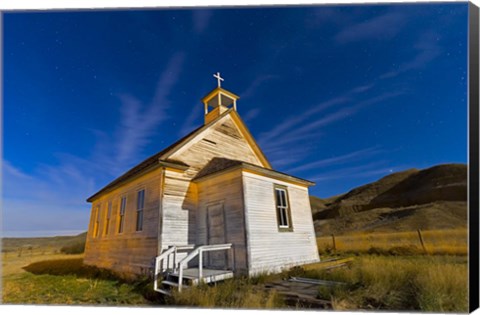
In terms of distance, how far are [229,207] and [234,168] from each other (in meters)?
1.30

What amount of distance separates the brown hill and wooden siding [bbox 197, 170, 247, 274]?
19.3 metres

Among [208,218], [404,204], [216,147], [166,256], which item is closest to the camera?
[166,256]

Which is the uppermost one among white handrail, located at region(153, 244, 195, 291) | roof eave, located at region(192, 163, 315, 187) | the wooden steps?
roof eave, located at region(192, 163, 315, 187)

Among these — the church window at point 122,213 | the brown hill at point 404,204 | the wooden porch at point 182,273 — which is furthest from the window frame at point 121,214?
the brown hill at point 404,204

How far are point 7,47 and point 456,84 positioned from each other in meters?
13.7

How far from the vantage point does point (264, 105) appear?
18.4 metres

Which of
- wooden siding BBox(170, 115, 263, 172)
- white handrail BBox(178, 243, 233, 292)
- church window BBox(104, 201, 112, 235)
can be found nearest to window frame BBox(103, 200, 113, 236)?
church window BBox(104, 201, 112, 235)

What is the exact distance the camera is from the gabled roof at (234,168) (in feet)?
27.6

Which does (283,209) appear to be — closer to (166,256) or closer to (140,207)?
(166,256)

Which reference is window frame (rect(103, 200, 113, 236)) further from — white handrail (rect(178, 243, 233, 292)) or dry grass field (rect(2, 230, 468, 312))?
white handrail (rect(178, 243, 233, 292))

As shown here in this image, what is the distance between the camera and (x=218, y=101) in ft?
41.8

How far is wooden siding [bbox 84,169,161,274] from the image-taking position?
28.8ft

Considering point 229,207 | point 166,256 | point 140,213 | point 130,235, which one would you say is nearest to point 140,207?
point 140,213

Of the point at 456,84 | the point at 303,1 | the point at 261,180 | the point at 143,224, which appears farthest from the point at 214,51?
the point at 456,84
